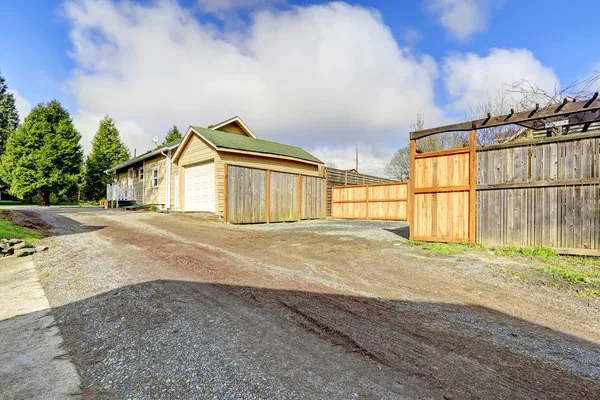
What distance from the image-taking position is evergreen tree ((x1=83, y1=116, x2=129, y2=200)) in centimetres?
3275

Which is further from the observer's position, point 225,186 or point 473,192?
point 225,186

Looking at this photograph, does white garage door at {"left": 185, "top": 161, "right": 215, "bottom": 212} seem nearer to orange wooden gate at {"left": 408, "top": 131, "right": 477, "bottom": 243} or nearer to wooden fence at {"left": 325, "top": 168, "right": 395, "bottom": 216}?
wooden fence at {"left": 325, "top": 168, "right": 395, "bottom": 216}

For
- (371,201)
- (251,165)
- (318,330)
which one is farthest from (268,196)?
(318,330)

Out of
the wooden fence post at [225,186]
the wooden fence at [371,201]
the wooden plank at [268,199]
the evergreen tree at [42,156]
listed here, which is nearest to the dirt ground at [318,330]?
the wooden fence post at [225,186]

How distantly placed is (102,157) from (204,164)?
2767 cm

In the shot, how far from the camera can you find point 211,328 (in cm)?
251

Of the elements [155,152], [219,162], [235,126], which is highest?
[235,126]

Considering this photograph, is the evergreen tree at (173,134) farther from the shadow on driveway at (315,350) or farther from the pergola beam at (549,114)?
the shadow on driveway at (315,350)

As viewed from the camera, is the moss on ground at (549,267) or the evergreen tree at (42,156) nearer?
the moss on ground at (549,267)

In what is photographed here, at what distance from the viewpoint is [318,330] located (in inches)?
97.5

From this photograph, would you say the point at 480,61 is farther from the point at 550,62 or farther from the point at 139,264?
the point at 139,264

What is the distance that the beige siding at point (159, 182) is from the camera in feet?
57.3

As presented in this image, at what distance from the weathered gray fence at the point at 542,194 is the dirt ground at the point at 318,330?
187 cm

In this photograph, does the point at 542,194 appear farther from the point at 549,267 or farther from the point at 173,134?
the point at 173,134
